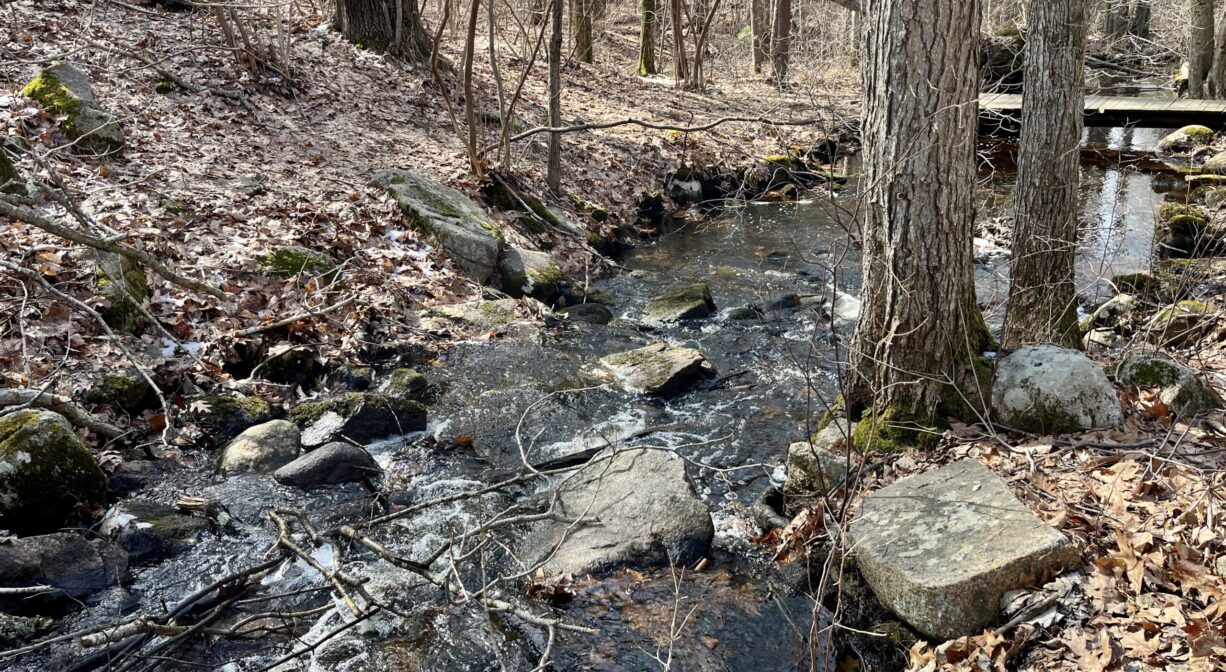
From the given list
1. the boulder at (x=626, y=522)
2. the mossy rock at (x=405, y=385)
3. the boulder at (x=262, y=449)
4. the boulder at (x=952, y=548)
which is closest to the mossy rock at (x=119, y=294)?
the boulder at (x=262, y=449)

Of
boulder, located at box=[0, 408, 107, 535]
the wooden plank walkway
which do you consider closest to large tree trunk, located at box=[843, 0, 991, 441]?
boulder, located at box=[0, 408, 107, 535]

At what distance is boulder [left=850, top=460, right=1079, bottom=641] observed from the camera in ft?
12.2

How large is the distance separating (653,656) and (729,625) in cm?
48

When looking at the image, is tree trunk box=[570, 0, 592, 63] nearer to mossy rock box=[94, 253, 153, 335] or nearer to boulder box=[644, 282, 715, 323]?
boulder box=[644, 282, 715, 323]

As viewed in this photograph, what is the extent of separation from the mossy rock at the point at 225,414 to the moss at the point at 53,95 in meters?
4.62

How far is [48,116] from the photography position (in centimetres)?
881

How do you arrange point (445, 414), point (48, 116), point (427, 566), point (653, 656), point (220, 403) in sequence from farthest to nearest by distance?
point (48, 116) → point (445, 414) → point (220, 403) → point (427, 566) → point (653, 656)

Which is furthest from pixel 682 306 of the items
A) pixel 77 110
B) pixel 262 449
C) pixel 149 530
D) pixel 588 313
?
pixel 77 110

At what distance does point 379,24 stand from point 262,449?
10204mm

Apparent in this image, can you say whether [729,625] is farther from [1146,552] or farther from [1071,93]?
[1071,93]

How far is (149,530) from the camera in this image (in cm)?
497

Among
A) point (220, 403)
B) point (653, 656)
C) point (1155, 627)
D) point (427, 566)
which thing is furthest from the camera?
point (220, 403)

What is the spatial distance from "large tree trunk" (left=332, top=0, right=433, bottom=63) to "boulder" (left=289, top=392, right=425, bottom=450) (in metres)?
9.26

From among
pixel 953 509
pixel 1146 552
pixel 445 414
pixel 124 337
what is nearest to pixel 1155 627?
pixel 1146 552
